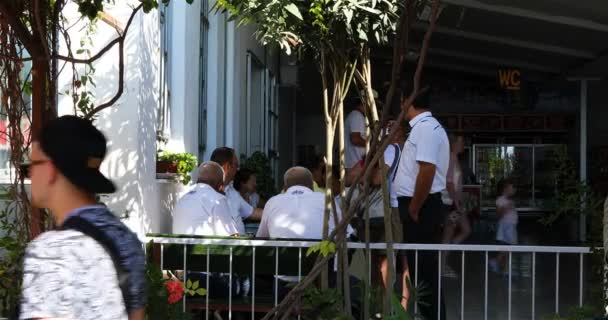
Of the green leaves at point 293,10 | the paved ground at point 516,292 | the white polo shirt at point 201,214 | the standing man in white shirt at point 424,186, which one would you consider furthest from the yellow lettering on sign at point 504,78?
the green leaves at point 293,10

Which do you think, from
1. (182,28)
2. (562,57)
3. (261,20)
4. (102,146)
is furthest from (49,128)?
(562,57)

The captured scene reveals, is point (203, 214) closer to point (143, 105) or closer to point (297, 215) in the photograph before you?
point (297, 215)

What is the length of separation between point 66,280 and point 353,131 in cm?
707

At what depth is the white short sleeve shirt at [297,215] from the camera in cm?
664

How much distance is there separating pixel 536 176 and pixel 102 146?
21.2 metres

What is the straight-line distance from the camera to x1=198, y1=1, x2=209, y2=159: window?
10594 mm

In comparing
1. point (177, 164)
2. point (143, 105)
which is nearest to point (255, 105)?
point (177, 164)

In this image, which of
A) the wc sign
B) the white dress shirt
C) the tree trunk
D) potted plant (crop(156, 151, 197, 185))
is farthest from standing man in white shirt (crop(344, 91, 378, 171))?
the wc sign

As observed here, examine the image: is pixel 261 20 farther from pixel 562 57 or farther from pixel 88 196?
pixel 562 57

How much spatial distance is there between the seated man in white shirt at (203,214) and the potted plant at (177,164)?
1.21 metres

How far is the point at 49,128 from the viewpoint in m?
2.53

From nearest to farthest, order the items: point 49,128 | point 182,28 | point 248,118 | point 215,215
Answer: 1. point 49,128
2. point 215,215
3. point 182,28
4. point 248,118

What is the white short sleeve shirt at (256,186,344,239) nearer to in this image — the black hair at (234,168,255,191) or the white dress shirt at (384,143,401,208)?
the white dress shirt at (384,143,401,208)

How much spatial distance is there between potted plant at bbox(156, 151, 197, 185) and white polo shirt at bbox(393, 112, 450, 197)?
2.49 metres
